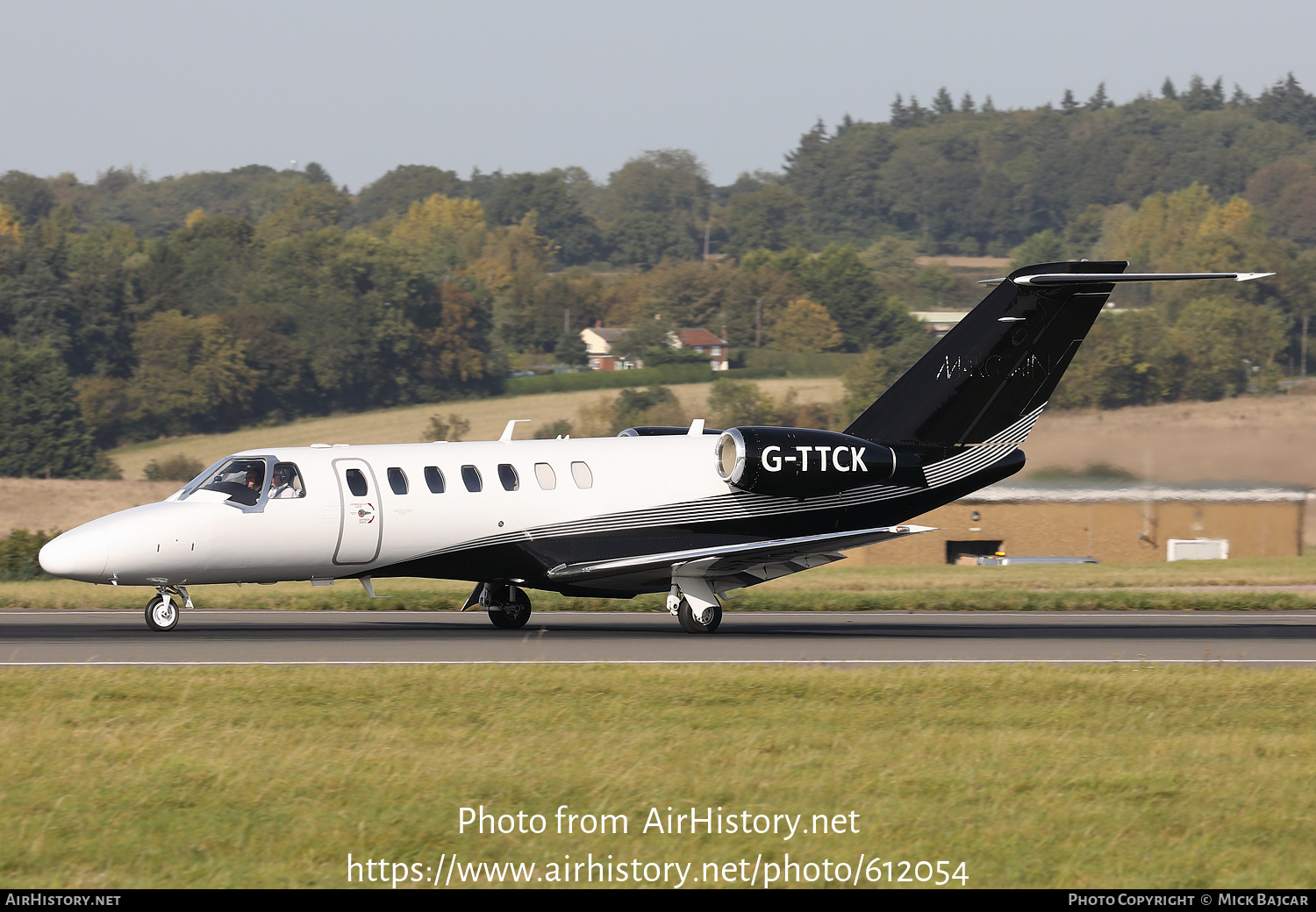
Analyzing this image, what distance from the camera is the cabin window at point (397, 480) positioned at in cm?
2336

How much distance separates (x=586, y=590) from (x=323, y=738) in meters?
11.5

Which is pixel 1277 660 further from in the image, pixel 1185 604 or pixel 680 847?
pixel 680 847

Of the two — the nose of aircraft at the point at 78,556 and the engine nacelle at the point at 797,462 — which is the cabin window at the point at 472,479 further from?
the nose of aircraft at the point at 78,556

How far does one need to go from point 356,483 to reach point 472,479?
177 cm

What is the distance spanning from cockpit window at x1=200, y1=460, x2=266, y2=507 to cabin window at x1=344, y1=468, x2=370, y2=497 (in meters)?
1.23

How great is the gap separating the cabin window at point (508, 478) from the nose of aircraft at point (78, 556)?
581 centimetres

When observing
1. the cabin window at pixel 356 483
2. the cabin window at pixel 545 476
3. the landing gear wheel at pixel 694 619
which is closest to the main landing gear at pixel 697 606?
the landing gear wheel at pixel 694 619

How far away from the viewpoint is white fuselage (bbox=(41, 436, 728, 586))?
21547mm

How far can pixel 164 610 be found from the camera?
22922 mm

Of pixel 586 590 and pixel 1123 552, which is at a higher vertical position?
pixel 586 590

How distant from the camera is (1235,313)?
120m

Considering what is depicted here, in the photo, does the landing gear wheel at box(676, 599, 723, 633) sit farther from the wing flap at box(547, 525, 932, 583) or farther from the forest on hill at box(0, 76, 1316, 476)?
the forest on hill at box(0, 76, 1316, 476)

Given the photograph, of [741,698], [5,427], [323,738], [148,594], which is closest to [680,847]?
[323,738]

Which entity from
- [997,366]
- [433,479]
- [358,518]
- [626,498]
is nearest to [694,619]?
[626,498]
